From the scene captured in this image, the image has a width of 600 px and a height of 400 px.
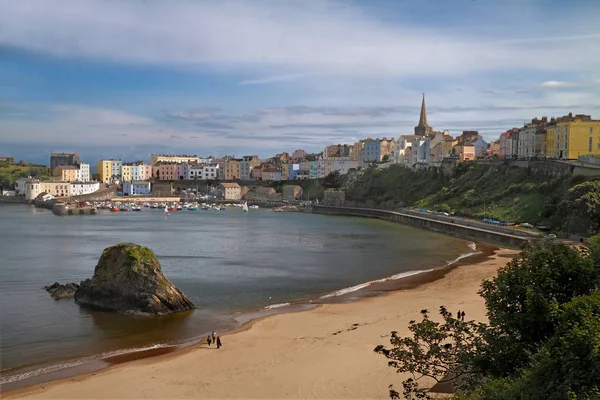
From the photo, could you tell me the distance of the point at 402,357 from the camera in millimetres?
10312

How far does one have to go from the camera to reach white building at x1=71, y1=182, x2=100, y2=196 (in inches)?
5241

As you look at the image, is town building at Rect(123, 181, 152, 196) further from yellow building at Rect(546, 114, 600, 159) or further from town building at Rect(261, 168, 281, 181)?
yellow building at Rect(546, 114, 600, 159)

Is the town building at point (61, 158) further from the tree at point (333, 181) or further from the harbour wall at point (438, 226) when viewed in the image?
the harbour wall at point (438, 226)

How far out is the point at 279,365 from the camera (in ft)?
54.0

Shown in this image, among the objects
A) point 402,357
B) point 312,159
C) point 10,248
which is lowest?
point 10,248

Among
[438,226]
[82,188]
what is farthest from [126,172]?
[438,226]

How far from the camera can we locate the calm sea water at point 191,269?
1972cm

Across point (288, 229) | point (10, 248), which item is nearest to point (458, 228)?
point (288, 229)

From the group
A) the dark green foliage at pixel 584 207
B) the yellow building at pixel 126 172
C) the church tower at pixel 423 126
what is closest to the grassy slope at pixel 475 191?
the dark green foliage at pixel 584 207

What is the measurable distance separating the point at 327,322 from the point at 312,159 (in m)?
136

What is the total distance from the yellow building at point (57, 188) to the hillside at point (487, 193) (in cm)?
6730

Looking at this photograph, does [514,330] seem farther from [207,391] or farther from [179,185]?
[179,185]

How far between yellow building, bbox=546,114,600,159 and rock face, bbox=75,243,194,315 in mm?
57009

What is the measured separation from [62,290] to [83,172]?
144 meters
